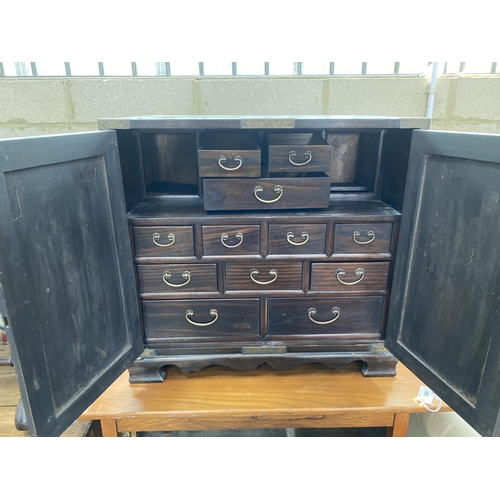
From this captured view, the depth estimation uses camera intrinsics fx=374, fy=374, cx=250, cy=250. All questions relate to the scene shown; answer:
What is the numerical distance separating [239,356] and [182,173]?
0.59m

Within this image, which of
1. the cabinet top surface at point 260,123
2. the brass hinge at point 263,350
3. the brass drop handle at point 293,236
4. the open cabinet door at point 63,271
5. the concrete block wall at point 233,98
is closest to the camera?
the open cabinet door at point 63,271

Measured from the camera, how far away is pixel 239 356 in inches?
44.2

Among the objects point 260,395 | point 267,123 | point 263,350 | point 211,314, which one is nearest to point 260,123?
point 267,123

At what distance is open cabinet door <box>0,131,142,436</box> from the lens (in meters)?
0.66

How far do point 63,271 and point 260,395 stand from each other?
2.13 feet

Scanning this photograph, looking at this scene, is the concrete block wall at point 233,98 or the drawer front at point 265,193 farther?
the concrete block wall at point 233,98

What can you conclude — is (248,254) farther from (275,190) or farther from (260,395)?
(260,395)

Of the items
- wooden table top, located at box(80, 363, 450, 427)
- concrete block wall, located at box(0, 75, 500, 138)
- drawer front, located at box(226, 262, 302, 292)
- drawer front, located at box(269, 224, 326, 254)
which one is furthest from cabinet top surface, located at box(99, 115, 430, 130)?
wooden table top, located at box(80, 363, 450, 427)

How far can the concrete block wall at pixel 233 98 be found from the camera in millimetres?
1317

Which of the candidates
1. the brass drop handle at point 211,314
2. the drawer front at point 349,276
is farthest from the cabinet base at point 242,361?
the drawer front at point 349,276

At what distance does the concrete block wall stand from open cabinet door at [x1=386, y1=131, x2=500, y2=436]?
54cm

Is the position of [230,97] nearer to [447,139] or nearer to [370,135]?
[370,135]

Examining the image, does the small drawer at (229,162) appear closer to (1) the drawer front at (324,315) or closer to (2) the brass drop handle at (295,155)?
(2) the brass drop handle at (295,155)

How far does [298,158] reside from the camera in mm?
974
